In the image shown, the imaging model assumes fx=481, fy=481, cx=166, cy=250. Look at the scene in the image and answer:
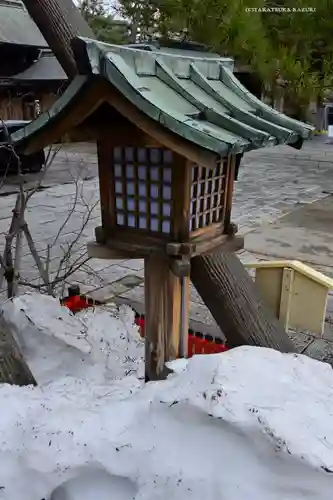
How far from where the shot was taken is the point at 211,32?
13.6 meters

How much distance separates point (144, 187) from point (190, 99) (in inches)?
18.3

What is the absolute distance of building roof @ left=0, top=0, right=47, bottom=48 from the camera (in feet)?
36.9

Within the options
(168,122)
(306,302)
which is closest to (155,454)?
(168,122)

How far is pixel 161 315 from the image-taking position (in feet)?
8.30

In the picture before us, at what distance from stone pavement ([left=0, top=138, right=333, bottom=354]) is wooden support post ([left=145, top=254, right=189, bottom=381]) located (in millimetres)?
1398

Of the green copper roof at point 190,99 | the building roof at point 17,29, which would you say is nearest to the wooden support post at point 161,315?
the green copper roof at point 190,99

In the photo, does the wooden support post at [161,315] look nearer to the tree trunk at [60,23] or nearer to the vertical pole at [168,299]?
the vertical pole at [168,299]

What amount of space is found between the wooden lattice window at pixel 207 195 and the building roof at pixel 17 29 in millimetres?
10284

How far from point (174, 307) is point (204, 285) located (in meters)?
0.53

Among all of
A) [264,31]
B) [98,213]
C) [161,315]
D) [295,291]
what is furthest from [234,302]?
[264,31]

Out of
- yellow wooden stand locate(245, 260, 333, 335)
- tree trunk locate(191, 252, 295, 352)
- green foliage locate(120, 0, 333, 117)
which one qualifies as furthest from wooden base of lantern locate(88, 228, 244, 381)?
green foliage locate(120, 0, 333, 117)

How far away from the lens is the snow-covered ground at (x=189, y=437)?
1427mm

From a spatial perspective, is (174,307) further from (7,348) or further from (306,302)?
(306,302)

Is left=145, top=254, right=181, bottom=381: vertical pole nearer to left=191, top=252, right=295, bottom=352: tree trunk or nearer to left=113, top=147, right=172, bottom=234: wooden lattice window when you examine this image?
left=113, top=147, right=172, bottom=234: wooden lattice window
